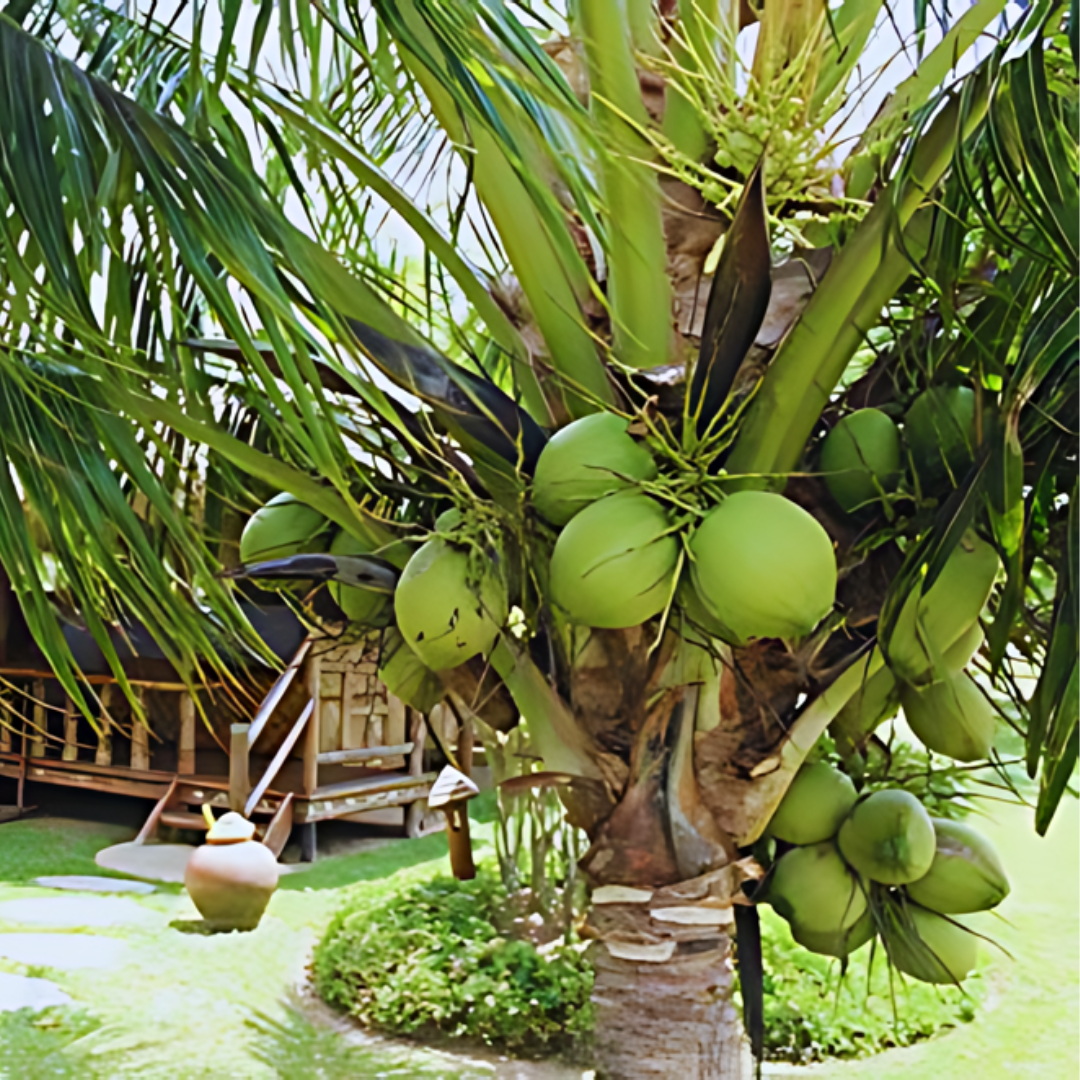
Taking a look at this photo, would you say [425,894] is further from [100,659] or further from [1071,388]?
[1071,388]

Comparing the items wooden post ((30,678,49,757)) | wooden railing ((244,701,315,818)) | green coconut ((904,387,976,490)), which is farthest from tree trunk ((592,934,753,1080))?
wooden post ((30,678,49,757))

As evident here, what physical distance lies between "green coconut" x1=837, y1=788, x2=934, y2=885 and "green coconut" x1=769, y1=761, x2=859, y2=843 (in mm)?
35

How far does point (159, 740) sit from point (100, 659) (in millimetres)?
134

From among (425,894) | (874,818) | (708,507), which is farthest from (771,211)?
(425,894)

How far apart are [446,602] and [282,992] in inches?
34.1

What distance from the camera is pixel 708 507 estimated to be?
2.62 feet

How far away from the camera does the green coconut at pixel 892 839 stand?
37.7 inches

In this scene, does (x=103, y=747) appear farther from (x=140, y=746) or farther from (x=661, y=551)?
(x=661, y=551)

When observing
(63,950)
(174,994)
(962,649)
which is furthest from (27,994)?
(962,649)

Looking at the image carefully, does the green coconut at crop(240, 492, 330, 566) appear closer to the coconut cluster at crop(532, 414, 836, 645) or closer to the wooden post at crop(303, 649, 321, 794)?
the coconut cluster at crop(532, 414, 836, 645)

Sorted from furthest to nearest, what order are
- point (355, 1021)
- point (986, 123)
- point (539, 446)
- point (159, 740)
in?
→ 1. point (355, 1021)
2. point (159, 740)
3. point (539, 446)
4. point (986, 123)

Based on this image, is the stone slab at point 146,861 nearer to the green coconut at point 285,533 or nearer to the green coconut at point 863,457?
the green coconut at point 285,533

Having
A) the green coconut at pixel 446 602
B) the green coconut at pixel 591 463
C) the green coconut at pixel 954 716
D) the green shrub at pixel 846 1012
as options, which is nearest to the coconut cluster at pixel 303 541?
the green coconut at pixel 446 602

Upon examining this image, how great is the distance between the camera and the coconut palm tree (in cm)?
73
